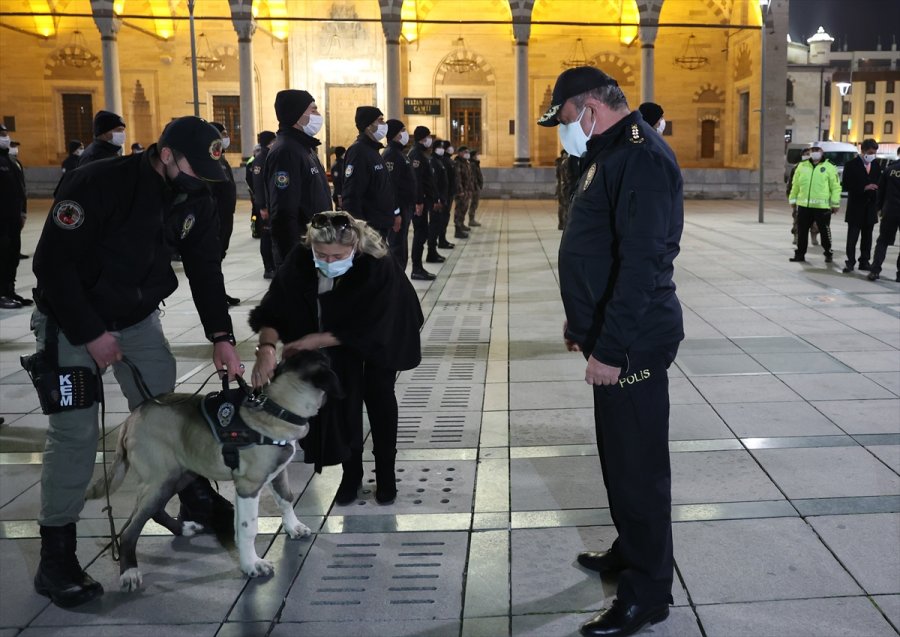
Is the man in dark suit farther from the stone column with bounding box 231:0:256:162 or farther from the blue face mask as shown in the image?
the stone column with bounding box 231:0:256:162

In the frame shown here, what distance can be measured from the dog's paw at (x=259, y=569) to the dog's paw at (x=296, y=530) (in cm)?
33

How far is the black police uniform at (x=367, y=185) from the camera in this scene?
30.0 ft

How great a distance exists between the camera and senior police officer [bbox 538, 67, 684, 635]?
2889 millimetres

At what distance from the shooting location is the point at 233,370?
3.71 meters

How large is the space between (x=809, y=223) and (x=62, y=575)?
39.2ft

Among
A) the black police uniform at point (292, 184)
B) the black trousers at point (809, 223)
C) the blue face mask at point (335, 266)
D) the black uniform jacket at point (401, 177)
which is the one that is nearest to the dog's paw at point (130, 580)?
the blue face mask at point (335, 266)

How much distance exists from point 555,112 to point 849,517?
7.66 feet

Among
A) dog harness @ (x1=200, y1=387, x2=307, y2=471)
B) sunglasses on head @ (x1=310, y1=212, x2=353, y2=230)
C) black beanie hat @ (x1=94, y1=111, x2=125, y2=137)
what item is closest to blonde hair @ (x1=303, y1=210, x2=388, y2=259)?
sunglasses on head @ (x1=310, y1=212, x2=353, y2=230)

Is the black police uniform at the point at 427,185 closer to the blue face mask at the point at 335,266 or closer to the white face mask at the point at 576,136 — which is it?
the blue face mask at the point at 335,266

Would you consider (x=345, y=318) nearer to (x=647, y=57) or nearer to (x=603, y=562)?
(x=603, y=562)

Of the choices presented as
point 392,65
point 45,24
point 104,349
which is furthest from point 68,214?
point 45,24

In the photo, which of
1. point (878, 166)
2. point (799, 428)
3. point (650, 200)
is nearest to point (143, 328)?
point (650, 200)

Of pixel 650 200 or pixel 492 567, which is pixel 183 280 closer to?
pixel 492 567

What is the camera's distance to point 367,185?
9.27 meters
